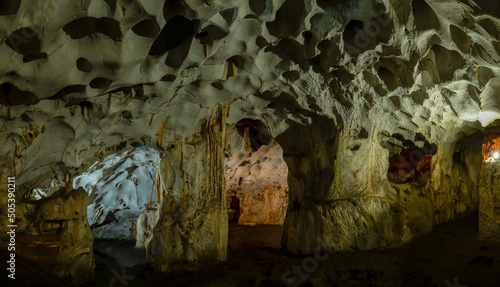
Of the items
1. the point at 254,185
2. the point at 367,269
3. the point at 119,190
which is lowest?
the point at 367,269

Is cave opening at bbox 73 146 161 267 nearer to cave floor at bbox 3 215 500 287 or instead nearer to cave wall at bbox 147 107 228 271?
cave wall at bbox 147 107 228 271

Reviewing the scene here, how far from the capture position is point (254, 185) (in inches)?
571

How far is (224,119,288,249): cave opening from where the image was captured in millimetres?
12352

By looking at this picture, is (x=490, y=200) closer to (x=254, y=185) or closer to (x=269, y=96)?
(x=269, y=96)

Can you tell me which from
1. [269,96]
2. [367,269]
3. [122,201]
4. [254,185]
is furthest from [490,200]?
[122,201]

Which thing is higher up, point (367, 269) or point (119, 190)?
point (119, 190)

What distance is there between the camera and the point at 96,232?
1300 cm

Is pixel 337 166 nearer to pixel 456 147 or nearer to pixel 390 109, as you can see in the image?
pixel 390 109

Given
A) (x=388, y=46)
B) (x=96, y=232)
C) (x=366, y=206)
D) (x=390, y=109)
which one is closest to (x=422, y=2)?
(x=388, y=46)

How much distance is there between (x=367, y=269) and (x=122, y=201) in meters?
8.62

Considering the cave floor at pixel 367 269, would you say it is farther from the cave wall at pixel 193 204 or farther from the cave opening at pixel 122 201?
the cave opening at pixel 122 201

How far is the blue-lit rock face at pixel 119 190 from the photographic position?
10457 millimetres

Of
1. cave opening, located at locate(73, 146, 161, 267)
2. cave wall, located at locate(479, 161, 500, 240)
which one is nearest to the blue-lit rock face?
cave opening, located at locate(73, 146, 161, 267)

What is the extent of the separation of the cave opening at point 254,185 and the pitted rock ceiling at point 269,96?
3484mm
